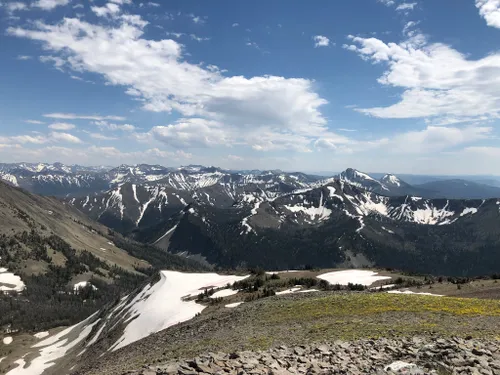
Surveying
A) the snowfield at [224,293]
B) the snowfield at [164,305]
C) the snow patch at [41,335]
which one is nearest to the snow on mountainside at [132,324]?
the snowfield at [164,305]

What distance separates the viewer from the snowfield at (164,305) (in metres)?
50.1

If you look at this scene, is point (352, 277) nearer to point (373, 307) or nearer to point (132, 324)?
point (373, 307)

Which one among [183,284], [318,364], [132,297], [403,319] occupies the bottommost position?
[132,297]

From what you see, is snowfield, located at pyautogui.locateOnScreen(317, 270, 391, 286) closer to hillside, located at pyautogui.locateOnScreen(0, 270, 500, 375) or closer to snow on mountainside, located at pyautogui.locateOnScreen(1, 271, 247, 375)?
hillside, located at pyautogui.locateOnScreen(0, 270, 500, 375)

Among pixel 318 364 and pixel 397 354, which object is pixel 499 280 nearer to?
pixel 397 354

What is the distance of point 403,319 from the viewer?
29.0m

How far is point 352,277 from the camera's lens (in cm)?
6744

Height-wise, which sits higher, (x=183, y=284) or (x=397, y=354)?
(x=397, y=354)

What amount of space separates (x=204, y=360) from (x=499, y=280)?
51.5 meters

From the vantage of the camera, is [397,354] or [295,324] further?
[295,324]

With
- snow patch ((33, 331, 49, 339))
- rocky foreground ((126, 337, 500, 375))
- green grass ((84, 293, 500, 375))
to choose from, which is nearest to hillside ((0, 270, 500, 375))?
green grass ((84, 293, 500, 375))

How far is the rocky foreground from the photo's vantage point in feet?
52.0

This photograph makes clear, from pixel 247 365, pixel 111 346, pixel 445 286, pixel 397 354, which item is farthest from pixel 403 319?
pixel 111 346

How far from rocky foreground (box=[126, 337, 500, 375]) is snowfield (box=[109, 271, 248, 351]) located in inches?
1263
